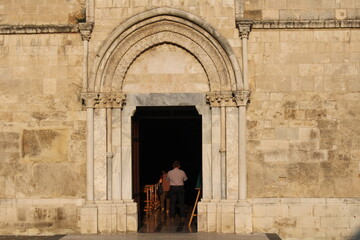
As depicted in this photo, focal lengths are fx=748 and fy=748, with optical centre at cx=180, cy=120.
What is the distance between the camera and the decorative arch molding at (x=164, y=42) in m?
15.9

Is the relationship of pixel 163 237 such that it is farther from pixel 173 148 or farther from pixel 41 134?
pixel 173 148

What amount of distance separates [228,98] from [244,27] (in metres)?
1.54

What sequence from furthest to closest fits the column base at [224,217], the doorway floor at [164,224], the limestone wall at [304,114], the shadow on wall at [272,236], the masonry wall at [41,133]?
the doorway floor at [164,224] < the masonry wall at [41,133] < the limestone wall at [304,114] < the column base at [224,217] < the shadow on wall at [272,236]

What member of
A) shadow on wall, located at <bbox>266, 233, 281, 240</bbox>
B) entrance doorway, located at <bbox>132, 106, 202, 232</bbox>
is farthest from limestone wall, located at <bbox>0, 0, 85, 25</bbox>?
entrance doorway, located at <bbox>132, 106, 202, 232</bbox>

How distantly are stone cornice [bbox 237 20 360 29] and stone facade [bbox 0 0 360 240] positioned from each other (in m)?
0.02

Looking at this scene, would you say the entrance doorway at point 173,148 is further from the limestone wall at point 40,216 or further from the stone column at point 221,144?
the stone column at point 221,144

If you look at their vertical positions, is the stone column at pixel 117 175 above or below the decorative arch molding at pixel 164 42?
below

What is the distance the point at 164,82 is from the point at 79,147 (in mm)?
2320

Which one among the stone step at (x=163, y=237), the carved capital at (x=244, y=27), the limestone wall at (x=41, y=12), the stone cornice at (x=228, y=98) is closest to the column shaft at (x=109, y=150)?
the stone step at (x=163, y=237)

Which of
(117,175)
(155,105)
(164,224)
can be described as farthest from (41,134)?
(164,224)

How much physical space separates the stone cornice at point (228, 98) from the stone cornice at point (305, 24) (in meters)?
1.46

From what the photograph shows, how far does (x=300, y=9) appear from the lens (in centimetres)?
1605

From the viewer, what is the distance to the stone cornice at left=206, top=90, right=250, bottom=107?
15742 millimetres

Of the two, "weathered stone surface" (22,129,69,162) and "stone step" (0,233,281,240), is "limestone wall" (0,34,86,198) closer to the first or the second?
"weathered stone surface" (22,129,69,162)
